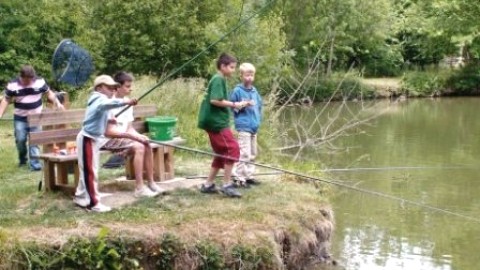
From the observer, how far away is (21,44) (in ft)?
63.1

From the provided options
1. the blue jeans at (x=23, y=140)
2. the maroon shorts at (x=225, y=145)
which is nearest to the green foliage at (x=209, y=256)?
the maroon shorts at (x=225, y=145)

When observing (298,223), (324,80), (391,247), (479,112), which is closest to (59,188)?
(298,223)

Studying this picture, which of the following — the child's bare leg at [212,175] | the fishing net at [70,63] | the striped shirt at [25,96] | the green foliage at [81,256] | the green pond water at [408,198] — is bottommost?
the green pond water at [408,198]

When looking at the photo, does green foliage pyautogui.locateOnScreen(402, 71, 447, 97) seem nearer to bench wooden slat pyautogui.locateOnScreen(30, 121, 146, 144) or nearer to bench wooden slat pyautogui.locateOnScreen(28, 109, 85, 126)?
bench wooden slat pyautogui.locateOnScreen(28, 109, 85, 126)

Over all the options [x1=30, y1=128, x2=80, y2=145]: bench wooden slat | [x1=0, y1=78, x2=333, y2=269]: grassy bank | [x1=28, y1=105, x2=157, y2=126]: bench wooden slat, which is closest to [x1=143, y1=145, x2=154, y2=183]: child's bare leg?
[x1=0, y1=78, x2=333, y2=269]: grassy bank

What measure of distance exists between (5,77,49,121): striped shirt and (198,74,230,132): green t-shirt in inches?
102

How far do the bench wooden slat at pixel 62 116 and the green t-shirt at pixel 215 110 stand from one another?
1.61 m

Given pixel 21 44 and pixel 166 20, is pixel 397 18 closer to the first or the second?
pixel 166 20

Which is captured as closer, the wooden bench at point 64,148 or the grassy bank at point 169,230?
the grassy bank at point 169,230

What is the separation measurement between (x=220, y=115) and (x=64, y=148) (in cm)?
194

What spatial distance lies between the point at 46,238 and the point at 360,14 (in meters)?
27.1

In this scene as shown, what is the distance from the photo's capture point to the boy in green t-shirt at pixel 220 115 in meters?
7.57

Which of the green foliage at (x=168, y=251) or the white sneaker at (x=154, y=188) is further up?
the white sneaker at (x=154, y=188)

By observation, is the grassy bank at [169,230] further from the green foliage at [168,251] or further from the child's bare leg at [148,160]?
the child's bare leg at [148,160]
